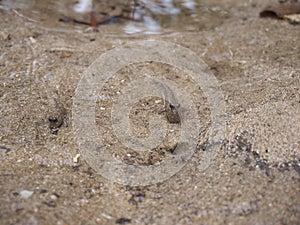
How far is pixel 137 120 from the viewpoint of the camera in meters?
2.08

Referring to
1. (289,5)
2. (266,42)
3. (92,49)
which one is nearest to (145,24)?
(92,49)

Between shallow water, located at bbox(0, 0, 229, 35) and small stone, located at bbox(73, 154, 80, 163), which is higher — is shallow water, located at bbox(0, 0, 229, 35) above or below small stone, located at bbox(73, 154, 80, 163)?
above

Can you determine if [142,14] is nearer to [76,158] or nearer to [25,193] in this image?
[76,158]

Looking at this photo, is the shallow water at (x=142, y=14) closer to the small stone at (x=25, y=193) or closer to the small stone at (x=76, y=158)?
the small stone at (x=76, y=158)

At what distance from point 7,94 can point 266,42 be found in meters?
1.58

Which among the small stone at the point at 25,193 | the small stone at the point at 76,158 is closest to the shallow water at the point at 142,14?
the small stone at the point at 76,158

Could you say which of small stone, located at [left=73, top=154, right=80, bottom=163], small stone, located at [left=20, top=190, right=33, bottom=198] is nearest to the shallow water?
small stone, located at [left=73, top=154, right=80, bottom=163]

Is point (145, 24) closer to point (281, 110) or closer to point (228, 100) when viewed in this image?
point (228, 100)

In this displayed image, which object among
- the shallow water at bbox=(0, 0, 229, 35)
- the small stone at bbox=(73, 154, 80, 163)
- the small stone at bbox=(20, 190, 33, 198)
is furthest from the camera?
the shallow water at bbox=(0, 0, 229, 35)

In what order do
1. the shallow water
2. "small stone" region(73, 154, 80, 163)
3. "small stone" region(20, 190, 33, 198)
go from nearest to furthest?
"small stone" region(20, 190, 33, 198)
"small stone" region(73, 154, 80, 163)
the shallow water

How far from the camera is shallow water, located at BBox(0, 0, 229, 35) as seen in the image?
2951 millimetres

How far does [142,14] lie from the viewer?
3156 millimetres

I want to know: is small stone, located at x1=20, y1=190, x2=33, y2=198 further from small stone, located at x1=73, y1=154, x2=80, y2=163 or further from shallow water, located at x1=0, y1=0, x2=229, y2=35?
shallow water, located at x1=0, y1=0, x2=229, y2=35

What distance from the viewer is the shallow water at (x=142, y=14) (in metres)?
2.95
